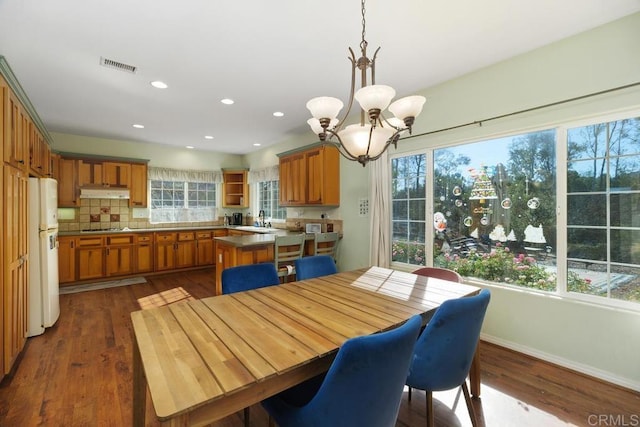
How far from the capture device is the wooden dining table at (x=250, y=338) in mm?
898

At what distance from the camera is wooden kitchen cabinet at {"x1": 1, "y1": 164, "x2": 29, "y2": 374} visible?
2113mm

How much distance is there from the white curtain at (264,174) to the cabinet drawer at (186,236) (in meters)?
1.74

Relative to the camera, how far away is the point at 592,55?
2164mm

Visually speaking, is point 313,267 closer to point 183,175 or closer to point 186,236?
point 186,236

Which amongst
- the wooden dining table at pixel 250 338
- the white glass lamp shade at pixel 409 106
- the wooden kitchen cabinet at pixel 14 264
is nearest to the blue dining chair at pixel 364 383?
the wooden dining table at pixel 250 338

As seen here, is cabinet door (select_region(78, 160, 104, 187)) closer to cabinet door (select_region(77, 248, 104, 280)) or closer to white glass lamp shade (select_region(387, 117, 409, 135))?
cabinet door (select_region(77, 248, 104, 280))

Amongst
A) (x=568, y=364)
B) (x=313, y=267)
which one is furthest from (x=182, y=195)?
(x=568, y=364)

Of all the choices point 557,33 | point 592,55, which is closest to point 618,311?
point 592,55

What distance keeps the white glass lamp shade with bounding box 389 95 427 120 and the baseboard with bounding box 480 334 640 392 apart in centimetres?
238

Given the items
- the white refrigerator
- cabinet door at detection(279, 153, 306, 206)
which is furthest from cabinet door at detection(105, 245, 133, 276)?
cabinet door at detection(279, 153, 306, 206)

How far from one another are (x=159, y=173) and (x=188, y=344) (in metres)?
5.67

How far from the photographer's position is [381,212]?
3594mm

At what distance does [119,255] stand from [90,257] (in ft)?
1.32

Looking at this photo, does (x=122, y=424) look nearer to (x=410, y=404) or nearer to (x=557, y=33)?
(x=410, y=404)
